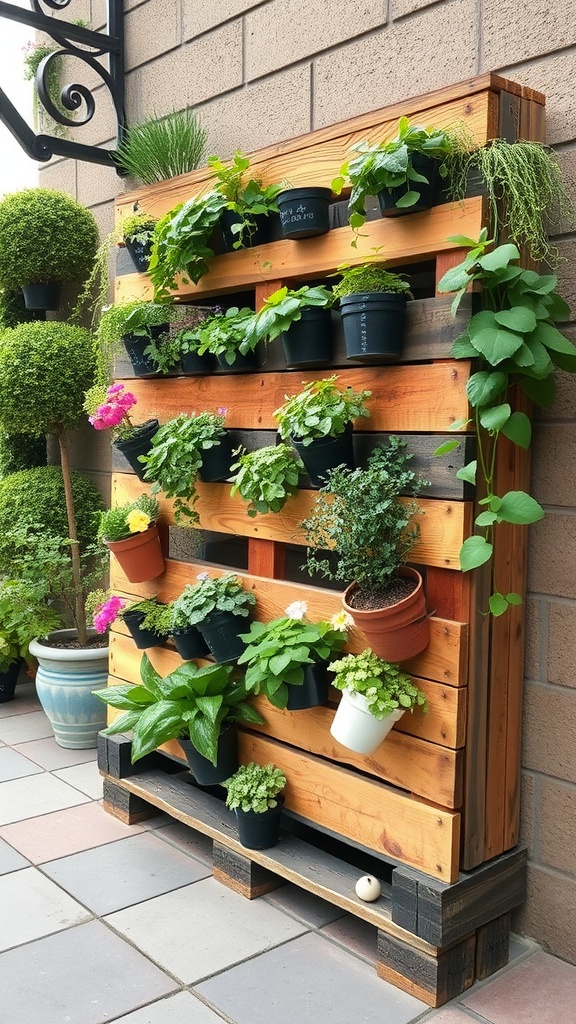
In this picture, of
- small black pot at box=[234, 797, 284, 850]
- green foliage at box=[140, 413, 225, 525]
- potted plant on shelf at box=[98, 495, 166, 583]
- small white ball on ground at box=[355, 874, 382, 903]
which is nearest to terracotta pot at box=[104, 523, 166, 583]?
potted plant on shelf at box=[98, 495, 166, 583]

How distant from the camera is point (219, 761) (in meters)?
2.65

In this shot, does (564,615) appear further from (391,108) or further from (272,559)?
(391,108)

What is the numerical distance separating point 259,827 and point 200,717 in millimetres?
354

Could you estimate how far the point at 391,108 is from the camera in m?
2.24

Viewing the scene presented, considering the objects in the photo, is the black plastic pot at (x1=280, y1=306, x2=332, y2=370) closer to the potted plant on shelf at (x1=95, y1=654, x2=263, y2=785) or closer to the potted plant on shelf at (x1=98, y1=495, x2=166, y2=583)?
the potted plant on shelf at (x1=98, y1=495, x2=166, y2=583)

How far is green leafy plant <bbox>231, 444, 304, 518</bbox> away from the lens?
7.80ft

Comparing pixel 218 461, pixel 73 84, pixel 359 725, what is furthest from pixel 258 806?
pixel 73 84

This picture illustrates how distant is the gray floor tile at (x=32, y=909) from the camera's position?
235cm

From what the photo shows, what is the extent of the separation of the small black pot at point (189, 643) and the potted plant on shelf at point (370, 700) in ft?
2.20

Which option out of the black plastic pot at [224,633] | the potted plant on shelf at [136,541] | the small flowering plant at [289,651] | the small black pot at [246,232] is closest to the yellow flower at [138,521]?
the potted plant on shelf at [136,541]

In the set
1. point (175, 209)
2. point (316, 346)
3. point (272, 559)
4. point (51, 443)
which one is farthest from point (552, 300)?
point (51, 443)

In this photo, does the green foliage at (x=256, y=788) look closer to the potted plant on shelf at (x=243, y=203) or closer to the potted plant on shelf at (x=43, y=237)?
the potted plant on shelf at (x=243, y=203)

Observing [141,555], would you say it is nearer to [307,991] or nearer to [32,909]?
[32,909]

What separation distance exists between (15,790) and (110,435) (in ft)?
5.43
